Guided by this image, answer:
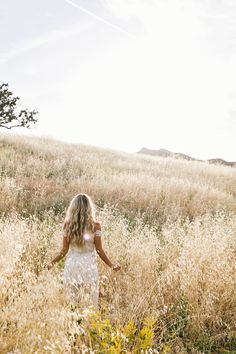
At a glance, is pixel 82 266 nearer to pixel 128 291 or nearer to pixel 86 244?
pixel 86 244

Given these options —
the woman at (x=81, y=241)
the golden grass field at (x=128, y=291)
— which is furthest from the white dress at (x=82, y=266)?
the golden grass field at (x=128, y=291)

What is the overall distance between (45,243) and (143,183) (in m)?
5.97

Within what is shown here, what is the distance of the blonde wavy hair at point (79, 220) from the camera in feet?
12.8

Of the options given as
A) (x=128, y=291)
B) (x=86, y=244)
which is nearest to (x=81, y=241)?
(x=86, y=244)

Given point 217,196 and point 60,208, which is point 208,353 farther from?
point 217,196

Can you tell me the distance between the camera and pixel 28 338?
2.50 metres

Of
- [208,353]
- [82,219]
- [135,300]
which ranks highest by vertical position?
[82,219]

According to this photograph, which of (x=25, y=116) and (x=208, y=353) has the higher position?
(x=25, y=116)

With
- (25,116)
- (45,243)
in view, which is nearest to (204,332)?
(45,243)

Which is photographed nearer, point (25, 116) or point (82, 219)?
point (82, 219)

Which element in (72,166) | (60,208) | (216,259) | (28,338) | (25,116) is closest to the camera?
(28,338)

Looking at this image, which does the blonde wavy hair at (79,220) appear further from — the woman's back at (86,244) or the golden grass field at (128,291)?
the golden grass field at (128,291)

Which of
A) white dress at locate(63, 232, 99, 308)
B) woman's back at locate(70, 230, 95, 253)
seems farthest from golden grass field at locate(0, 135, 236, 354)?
woman's back at locate(70, 230, 95, 253)

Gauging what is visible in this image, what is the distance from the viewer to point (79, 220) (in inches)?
155
